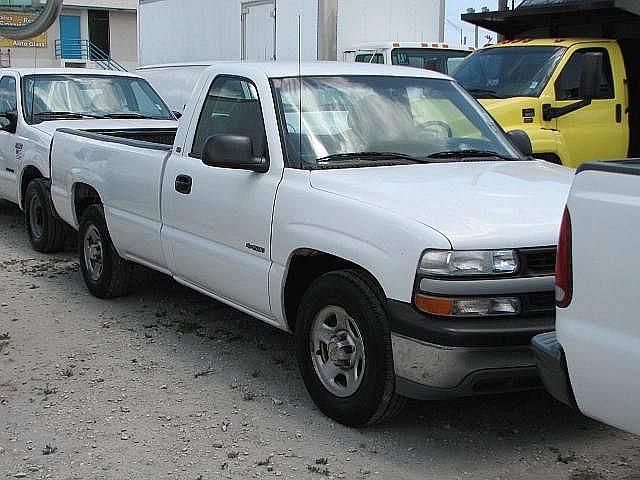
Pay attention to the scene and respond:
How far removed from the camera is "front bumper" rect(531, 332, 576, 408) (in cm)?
343

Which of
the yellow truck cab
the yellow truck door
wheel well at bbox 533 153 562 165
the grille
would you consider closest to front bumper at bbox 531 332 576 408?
the grille

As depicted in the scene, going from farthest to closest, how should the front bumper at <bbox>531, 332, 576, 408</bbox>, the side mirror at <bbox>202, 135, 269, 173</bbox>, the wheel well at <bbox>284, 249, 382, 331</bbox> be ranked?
the side mirror at <bbox>202, 135, 269, 173</bbox>, the wheel well at <bbox>284, 249, 382, 331</bbox>, the front bumper at <bbox>531, 332, 576, 408</bbox>

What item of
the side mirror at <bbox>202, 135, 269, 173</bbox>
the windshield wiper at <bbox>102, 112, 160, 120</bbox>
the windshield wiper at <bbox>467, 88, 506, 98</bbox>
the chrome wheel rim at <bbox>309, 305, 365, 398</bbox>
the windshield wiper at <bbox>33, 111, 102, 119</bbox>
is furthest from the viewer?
the windshield wiper at <bbox>102, 112, 160, 120</bbox>

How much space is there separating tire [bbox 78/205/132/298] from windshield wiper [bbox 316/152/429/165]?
8.28 feet

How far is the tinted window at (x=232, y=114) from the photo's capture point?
5543 mm

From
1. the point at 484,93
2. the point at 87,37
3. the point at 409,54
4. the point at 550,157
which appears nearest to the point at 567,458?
the point at 550,157

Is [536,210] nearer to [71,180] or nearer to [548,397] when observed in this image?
[548,397]

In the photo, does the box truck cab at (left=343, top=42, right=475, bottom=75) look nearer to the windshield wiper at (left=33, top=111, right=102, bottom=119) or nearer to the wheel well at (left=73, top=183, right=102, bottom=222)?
the windshield wiper at (left=33, top=111, right=102, bottom=119)

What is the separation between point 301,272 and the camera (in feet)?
16.7

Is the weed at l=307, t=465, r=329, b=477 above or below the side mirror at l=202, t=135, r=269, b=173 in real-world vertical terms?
below

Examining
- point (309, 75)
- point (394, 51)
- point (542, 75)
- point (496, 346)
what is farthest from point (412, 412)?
point (394, 51)

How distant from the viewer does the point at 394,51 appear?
14.6m

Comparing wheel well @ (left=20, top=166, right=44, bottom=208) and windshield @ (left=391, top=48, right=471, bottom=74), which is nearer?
wheel well @ (left=20, top=166, right=44, bottom=208)

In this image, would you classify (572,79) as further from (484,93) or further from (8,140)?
(8,140)
